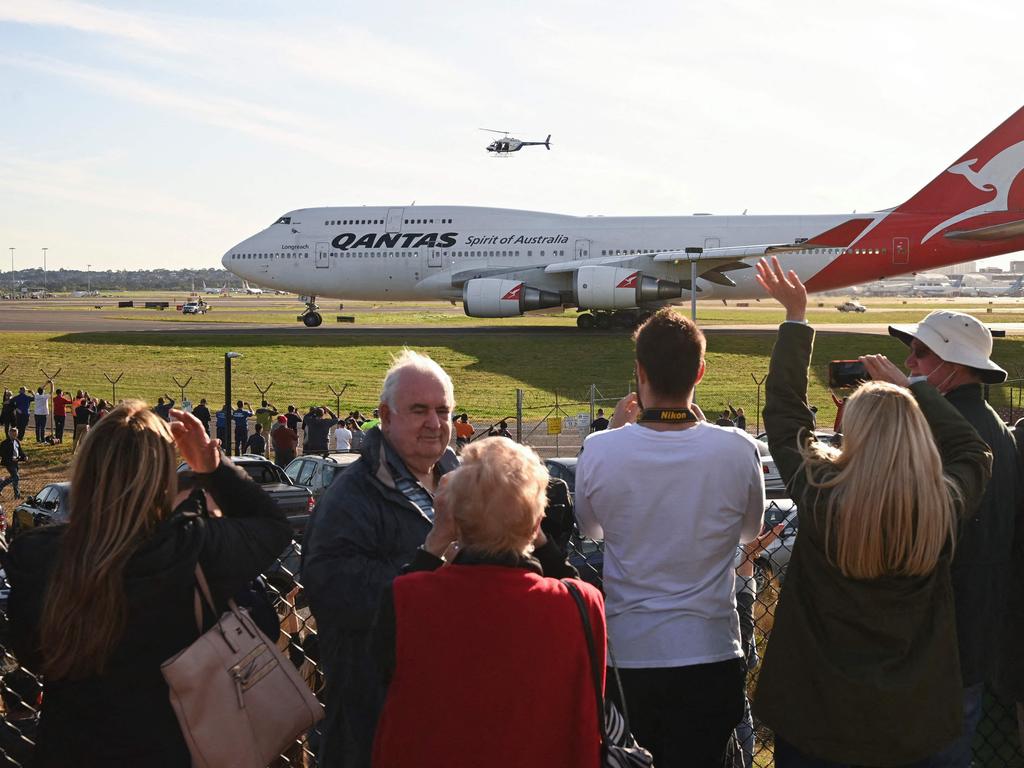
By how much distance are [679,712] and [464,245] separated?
3504cm

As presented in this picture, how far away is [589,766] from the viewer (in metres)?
3.07

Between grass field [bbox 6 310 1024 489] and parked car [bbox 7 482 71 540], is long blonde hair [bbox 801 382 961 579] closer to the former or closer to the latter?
parked car [bbox 7 482 71 540]

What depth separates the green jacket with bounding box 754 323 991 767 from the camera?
136 inches

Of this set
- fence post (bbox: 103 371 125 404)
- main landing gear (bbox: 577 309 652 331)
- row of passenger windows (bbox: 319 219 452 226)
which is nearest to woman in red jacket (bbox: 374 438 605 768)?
fence post (bbox: 103 371 125 404)

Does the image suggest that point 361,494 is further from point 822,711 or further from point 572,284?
point 572,284

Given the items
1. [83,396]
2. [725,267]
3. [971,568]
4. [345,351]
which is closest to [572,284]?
[725,267]

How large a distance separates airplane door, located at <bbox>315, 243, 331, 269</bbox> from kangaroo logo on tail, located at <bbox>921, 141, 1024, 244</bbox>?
67.7 feet

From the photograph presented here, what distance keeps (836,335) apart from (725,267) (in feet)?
14.2

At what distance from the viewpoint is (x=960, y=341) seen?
13.4ft

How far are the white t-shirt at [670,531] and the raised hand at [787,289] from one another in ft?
1.81

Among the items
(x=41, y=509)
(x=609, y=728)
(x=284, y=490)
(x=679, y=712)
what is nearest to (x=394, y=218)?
(x=284, y=490)

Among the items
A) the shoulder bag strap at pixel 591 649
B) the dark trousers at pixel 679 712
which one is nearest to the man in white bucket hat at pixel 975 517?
the dark trousers at pixel 679 712

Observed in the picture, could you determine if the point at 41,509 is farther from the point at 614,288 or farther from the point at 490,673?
the point at 614,288

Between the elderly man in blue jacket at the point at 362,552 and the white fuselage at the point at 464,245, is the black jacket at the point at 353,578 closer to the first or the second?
the elderly man in blue jacket at the point at 362,552
